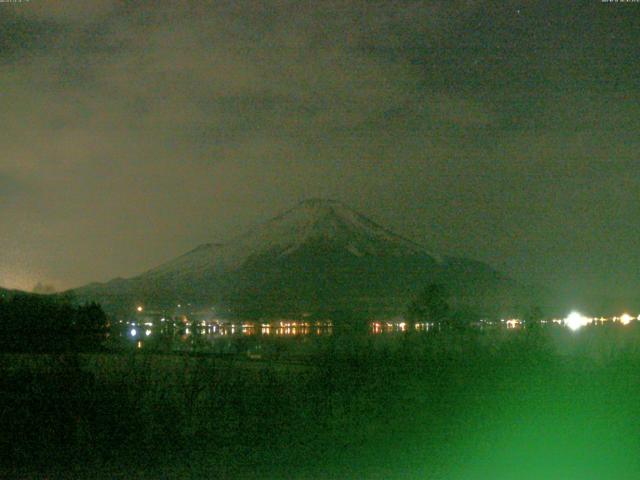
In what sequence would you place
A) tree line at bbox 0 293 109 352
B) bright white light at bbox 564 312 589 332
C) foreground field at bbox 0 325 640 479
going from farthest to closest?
bright white light at bbox 564 312 589 332, tree line at bbox 0 293 109 352, foreground field at bbox 0 325 640 479

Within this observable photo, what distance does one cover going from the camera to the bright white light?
1861cm

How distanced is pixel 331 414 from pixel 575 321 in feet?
32.5

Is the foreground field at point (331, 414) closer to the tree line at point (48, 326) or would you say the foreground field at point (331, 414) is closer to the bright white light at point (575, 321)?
the tree line at point (48, 326)

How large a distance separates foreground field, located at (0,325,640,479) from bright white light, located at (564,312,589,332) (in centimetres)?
327

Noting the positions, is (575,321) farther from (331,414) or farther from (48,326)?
(48,326)

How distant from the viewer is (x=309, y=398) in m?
12.9

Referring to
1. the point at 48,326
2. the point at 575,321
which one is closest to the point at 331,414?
the point at 48,326

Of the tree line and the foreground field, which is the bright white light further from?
the tree line

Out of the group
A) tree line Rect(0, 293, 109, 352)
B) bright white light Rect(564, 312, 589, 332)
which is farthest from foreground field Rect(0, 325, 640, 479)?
bright white light Rect(564, 312, 589, 332)

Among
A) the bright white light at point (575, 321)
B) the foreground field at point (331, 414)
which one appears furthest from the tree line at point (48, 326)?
the bright white light at point (575, 321)

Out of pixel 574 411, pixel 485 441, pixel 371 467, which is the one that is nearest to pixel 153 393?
pixel 371 467

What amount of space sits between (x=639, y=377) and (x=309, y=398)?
5779mm

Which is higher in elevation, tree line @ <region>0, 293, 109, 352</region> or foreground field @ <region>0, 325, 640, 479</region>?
tree line @ <region>0, 293, 109, 352</region>

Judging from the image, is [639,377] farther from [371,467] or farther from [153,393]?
[153,393]
